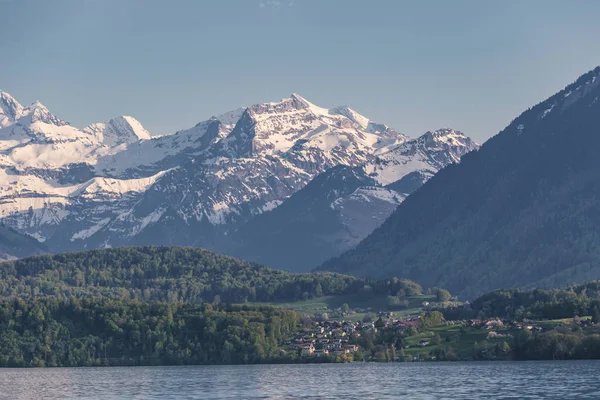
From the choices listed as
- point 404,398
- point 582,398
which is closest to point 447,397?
point 404,398

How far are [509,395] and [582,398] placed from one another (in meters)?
15.1

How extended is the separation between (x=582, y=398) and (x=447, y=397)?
2240 centimetres

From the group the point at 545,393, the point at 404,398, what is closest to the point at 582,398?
the point at 545,393

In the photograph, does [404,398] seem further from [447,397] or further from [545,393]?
[545,393]

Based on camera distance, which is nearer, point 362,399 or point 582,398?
point 582,398

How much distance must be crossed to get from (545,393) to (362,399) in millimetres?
28751

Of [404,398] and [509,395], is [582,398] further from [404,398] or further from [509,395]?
[404,398]

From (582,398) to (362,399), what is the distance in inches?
1374

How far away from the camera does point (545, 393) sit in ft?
646

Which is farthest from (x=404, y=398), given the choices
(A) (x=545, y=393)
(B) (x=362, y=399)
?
(A) (x=545, y=393)

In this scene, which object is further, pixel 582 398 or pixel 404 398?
pixel 404 398

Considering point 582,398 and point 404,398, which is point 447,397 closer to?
point 404,398

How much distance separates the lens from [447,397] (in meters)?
198

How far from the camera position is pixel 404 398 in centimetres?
19875
